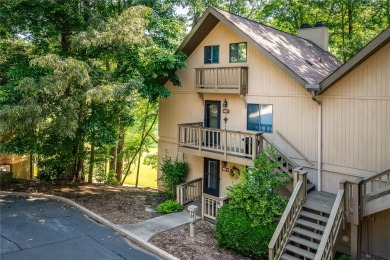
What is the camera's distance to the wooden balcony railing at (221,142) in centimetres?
1227

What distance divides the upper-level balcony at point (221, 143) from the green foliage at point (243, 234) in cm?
273

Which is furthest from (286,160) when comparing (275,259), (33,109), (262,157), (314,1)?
(314,1)

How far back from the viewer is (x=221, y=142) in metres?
14.1

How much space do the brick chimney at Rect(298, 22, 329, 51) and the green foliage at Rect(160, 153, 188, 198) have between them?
11.1 m

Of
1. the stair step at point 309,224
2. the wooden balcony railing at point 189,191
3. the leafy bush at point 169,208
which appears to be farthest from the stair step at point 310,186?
the leafy bush at point 169,208

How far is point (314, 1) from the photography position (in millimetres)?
23516

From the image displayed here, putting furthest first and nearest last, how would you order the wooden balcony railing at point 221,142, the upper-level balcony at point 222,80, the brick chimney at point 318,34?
the brick chimney at point 318,34 → the upper-level balcony at point 222,80 → the wooden balcony railing at point 221,142

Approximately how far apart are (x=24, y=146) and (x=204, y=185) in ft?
26.6

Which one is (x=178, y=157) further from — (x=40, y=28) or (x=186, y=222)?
(x=40, y=28)

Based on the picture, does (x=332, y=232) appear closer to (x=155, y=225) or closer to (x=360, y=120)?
(x=360, y=120)

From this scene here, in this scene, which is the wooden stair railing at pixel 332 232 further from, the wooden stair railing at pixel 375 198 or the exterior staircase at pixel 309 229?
the wooden stair railing at pixel 375 198

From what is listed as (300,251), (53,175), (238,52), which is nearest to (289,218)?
(300,251)

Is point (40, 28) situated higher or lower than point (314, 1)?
lower

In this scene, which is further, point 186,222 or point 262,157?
point 186,222
